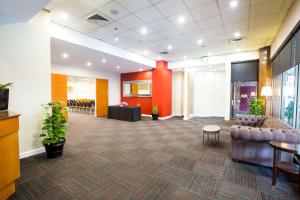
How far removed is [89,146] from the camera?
3912mm

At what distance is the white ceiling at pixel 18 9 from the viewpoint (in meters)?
2.41

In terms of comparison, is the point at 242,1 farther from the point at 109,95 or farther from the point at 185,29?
the point at 109,95

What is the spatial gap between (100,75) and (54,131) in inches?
268

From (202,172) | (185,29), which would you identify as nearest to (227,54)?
(185,29)

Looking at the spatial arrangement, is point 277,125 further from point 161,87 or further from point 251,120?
point 161,87

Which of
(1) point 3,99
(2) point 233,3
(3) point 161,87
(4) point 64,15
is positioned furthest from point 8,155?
(3) point 161,87

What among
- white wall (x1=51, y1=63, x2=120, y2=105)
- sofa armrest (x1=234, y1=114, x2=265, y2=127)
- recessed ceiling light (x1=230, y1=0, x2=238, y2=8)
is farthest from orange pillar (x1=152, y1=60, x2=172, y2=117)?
recessed ceiling light (x1=230, y1=0, x2=238, y2=8)

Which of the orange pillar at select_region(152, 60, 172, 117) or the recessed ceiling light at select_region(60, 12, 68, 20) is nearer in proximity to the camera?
the recessed ceiling light at select_region(60, 12, 68, 20)

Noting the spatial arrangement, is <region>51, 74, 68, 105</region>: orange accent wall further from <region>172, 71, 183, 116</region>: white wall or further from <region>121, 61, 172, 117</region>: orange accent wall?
<region>172, 71, 183, 116</region>: white wall

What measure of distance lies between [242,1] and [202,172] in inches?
145

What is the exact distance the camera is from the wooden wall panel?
9.50m

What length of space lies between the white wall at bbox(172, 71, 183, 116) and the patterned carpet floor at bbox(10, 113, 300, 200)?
5871mm

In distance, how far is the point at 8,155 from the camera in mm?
1944

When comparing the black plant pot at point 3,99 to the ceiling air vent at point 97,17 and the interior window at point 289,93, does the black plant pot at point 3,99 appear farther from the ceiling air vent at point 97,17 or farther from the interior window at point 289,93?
the interior window at point 289,93
